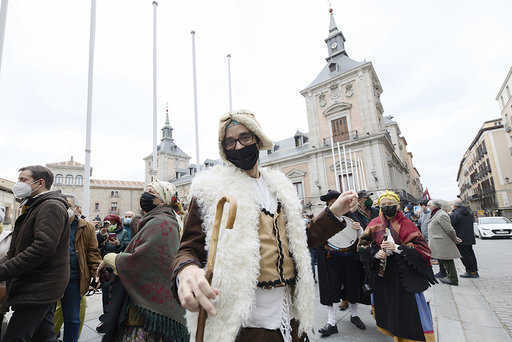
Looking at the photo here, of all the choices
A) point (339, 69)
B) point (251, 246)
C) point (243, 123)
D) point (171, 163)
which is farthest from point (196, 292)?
point (171, 163)

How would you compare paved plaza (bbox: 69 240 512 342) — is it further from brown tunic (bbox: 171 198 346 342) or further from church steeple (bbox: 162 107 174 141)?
A: church steeple (bbox: 162 107 174 141)

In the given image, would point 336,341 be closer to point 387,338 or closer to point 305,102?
point 387,338

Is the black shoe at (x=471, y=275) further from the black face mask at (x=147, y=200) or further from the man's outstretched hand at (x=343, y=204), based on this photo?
the black face mask at (x=147, y=200)

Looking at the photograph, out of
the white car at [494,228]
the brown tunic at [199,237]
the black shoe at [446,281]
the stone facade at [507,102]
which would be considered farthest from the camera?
the stone facade at [507,102]

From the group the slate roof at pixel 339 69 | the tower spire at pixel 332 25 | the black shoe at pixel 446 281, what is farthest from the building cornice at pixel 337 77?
the black shoe at pixel 446 281

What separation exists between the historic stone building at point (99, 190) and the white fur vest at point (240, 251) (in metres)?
46.0

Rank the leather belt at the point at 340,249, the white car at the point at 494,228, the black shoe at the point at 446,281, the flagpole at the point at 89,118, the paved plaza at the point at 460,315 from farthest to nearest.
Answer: the white car at the point at 494,228 < the flagpole at the point at 89,118 < the black shoe at the point at 446,281 < the leather belt at the point at 340,249 < the paved plaza at the point at 460,315

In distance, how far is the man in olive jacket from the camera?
79.9 inches

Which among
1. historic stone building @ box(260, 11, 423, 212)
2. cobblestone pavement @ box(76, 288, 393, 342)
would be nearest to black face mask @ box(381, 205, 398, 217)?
cobblestone pavement @ box(76, 288, 393, 342)

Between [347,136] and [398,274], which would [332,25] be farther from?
[398,274]

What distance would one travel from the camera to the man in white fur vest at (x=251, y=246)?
1.13 meters

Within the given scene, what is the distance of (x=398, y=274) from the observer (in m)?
2.91

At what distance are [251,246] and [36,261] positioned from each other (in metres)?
2.08

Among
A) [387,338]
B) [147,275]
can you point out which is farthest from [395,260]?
[147,275]
